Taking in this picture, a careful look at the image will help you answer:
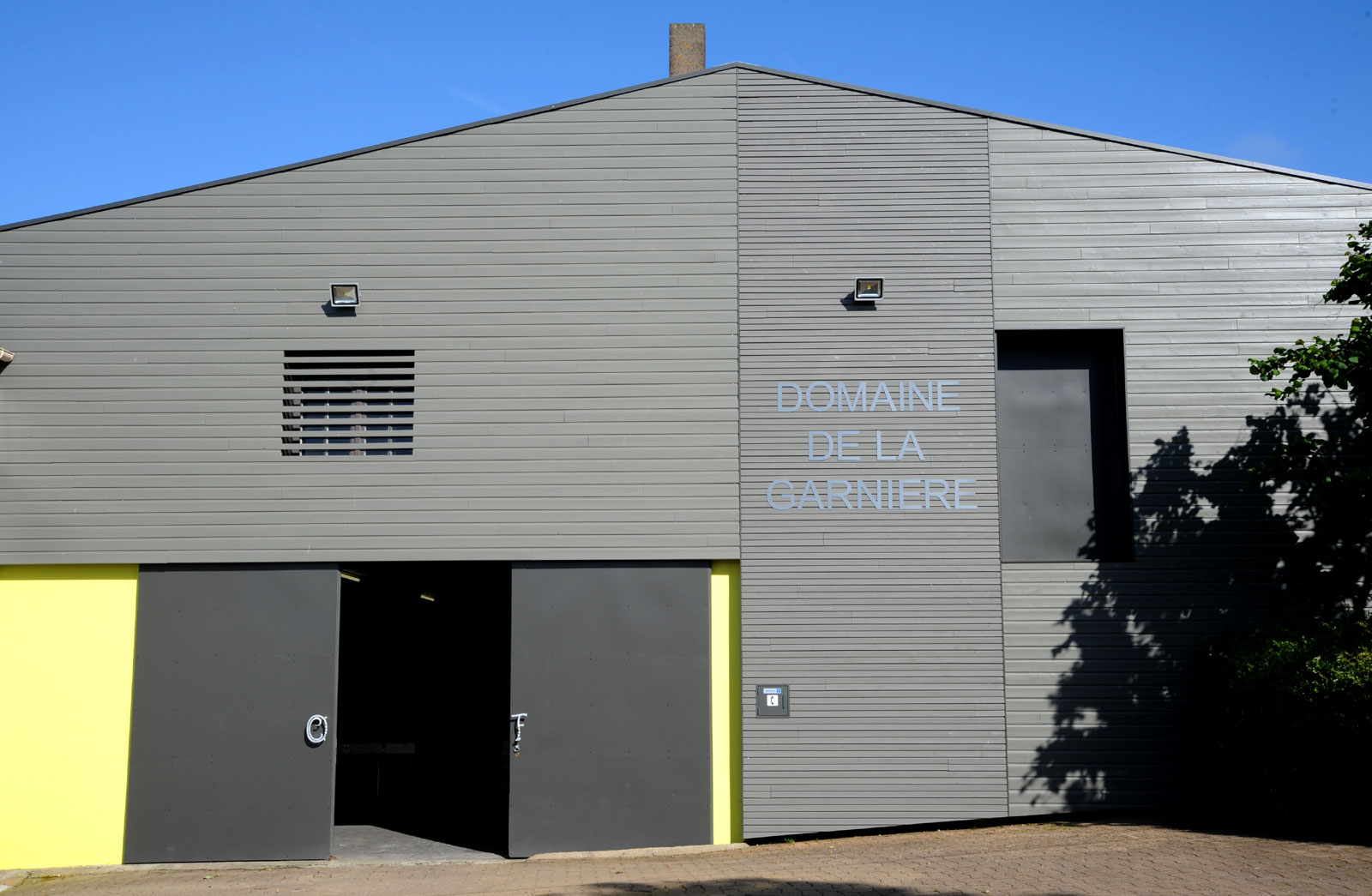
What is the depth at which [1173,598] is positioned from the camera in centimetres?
1101

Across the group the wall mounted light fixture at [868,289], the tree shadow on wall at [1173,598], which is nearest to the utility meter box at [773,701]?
the tree shadow on wall at [1173,598]

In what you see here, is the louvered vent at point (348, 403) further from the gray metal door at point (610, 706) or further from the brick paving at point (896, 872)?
the brick paving at point (896, 872)

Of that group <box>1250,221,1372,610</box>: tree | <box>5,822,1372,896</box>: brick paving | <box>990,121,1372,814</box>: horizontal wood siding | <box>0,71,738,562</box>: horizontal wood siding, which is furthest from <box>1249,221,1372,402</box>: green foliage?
<box>0,71,738,562</box>: horizontal wood siding

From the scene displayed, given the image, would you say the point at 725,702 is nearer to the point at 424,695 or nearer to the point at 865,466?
the point at 865,466

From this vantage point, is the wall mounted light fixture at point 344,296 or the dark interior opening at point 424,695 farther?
the dark interior opening at point 424,695

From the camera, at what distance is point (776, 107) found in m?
11.7

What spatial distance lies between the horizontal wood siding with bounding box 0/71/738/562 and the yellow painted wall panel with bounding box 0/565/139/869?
0.36 meters

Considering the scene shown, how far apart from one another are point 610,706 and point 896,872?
317cm

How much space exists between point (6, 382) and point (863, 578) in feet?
28.6

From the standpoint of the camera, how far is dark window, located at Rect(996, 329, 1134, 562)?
37.2ft

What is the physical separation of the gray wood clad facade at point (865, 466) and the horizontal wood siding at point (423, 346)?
46cm

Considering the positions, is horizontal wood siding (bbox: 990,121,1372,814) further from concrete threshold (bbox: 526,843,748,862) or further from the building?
concrete threshold (bbox: 526,843,748,862)

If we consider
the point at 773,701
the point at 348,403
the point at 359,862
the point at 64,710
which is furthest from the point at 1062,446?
the point at 64,710

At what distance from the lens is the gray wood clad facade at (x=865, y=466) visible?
35.4 feet
